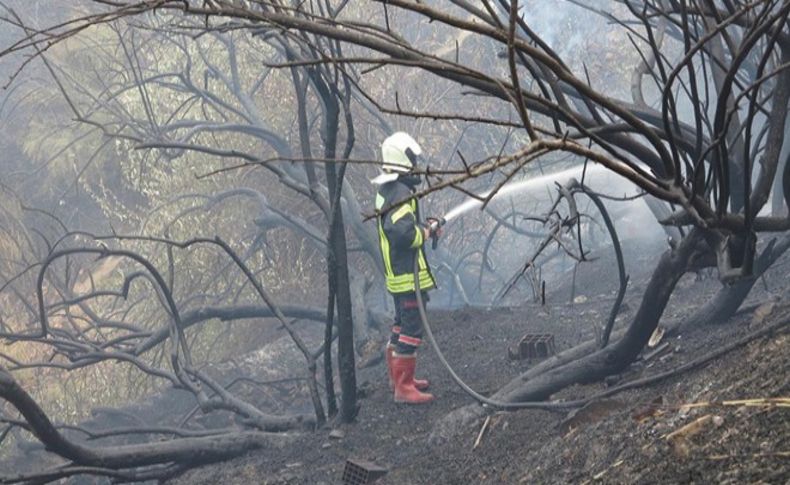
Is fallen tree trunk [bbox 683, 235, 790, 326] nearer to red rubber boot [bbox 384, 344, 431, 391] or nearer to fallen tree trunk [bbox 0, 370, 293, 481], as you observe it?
red rubber boot [bbox 384, 344, 431, 391]

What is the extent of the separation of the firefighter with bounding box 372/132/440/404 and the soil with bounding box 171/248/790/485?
0.22 meters

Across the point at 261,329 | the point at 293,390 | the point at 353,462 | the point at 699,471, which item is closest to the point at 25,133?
the point at 261,329

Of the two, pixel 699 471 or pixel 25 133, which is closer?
pixel 699 471

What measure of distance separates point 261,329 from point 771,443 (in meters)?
→ 10.1

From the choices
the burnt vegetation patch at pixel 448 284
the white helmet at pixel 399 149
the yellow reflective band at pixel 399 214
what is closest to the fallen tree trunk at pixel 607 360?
the burnt vegetation patch at pixel 448 284

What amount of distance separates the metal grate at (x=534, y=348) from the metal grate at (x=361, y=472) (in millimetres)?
2022

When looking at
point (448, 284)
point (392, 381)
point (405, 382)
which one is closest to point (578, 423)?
point (405, 382)

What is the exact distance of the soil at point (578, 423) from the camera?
9.87 ft

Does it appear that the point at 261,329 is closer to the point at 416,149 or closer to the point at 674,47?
the point at 416,149

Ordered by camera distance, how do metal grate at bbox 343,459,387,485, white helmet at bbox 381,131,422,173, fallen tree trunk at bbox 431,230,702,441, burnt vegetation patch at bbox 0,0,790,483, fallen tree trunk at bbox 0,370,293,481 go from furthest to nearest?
white helmet at bbox 381,131,422,173, metal grate at bbox 343,459,387,485, fallen tree trunk at bbox 0,370,293,481, fallen tree trunk at bbox 431,230,702,441, burnt vegetation patch at bbox 0,0,790,483

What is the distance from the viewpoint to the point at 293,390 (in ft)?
30.5

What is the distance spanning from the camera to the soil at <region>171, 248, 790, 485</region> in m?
3.01

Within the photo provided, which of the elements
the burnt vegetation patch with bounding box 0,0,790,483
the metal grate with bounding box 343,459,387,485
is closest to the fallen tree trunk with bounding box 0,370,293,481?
the burnt vegetation patch with bounding box 0,0,790,483

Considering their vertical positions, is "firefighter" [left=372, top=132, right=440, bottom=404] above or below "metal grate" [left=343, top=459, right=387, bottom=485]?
above
